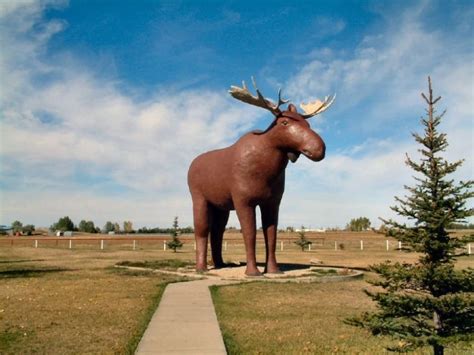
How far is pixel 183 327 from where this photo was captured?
266 inches

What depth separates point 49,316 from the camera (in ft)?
25.8

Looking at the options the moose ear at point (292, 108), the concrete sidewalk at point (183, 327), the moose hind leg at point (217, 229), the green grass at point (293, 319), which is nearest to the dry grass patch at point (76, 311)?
the concrete sidewalk at point (183, 327)

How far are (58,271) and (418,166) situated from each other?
14.0 m

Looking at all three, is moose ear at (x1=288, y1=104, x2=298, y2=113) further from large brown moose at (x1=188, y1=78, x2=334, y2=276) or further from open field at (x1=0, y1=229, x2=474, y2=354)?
open field at (x1=0, y1=229, x2=474, y2=354)

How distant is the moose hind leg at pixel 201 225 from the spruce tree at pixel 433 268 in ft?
31.5

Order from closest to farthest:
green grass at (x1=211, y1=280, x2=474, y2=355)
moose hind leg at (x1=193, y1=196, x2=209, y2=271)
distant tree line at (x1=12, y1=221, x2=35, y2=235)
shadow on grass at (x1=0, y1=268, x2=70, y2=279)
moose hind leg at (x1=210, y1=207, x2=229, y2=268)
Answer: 1. green grass at (x1=211, y1=280, x2=474, y2=355)
2. moose hind leg at (x1=193, y1=196, x2=209, y2=271)
3. shadow on grass at (x1=0, y1=268, x2=70, y2=279)
4. moose hind leg at (x1=210, y1=207, x2=229, y2=268)
5. distant tree line at (x1=12, y1=221, x2=35, y2=235)

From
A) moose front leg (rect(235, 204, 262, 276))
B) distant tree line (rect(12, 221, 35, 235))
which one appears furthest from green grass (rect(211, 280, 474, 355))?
distant tree line (rect(12, 221, 35, 235))

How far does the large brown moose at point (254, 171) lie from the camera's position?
11336mm

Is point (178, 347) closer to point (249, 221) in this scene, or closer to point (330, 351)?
point (330, 351)

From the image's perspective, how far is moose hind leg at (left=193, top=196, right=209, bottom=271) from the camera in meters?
14.0

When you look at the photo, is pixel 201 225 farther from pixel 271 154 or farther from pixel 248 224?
pixel 271 154

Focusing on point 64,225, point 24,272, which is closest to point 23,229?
point 64,225

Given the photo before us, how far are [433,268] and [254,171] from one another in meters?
7.79

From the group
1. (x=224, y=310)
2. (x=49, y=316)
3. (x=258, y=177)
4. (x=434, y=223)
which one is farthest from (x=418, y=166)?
(x=258, y=177)
